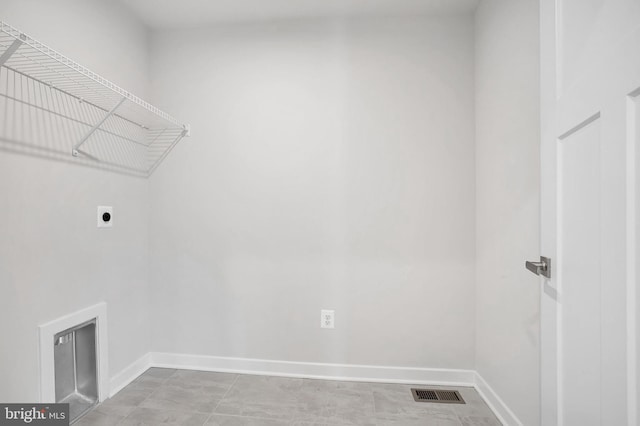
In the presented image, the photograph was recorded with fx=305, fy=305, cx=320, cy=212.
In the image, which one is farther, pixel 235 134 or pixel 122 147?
pixel 235 134

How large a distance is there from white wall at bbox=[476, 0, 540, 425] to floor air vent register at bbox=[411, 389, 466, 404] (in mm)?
208

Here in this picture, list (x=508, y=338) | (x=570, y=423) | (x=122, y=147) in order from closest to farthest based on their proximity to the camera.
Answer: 1. (x=570, y=423)
2. (x=508, y=338)
3. (x=122, y=147)

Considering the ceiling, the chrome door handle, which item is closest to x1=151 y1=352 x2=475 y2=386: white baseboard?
the chrome door handle

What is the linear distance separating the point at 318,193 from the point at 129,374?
1666 mm

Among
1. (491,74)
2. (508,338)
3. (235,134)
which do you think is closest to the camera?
(508,338)

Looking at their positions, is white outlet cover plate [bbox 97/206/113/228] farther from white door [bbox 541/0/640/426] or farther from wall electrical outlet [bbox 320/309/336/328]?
white door [bbox 541/0/640/426]

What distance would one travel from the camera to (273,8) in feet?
6.27

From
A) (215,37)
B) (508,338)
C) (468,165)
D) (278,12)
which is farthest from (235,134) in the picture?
(508,338)

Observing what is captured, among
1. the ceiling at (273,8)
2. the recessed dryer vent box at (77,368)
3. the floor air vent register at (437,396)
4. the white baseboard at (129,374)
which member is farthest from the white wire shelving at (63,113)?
the floor air vent register at (437,396)

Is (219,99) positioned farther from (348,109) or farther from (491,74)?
(491,74)

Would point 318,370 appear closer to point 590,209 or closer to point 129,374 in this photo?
point 129,374

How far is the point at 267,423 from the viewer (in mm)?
1558

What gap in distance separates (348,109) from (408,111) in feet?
1.26

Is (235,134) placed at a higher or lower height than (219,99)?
lower
